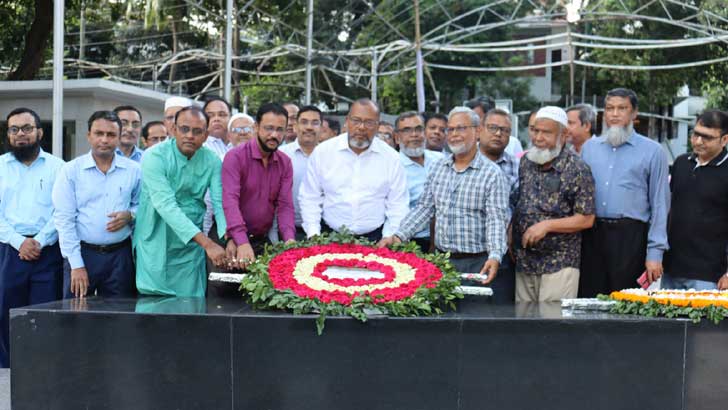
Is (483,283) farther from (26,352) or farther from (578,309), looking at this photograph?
(26,352)

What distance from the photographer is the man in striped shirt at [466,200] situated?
18.9 feet

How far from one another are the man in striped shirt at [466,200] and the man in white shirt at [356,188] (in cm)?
35

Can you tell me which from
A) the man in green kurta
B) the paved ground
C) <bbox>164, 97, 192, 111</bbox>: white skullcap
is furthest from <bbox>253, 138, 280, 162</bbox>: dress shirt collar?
the paved ground

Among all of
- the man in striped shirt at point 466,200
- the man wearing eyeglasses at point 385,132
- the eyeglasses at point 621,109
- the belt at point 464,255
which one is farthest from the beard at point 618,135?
the man wearing eyeglasses at point 385,132

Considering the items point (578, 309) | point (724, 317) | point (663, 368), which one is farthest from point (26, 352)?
point (724, 317)

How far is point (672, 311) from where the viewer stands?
4723 millimetres

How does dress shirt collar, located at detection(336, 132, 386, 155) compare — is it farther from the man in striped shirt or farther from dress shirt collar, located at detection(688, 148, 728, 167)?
dress shirt collar, located at detection(688, 148, 728, 167)

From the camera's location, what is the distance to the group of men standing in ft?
18.8

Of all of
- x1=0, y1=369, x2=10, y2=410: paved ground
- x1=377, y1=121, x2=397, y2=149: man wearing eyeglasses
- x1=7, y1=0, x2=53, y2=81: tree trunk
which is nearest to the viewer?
x1=0, y1=369, x2=10, y2=410: paved ground

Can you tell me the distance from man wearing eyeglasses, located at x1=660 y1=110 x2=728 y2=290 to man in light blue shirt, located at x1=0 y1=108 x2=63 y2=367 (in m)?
4.99

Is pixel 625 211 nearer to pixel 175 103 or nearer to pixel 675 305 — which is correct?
pixel 675 305

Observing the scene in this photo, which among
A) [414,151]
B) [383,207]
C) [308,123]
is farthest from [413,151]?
[308,123]

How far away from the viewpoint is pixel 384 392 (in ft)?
15.0

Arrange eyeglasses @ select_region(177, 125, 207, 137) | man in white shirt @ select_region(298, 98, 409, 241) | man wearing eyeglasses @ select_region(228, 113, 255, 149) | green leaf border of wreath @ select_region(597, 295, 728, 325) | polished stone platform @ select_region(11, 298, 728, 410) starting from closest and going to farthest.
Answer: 1. polished stone platform @ select_region(11, 298, 728, 410)
2. green leaf border of wreath @ select_region(597, 295, 728, 325)
3. eyeglasses @ select_region(177, 125, 207, 137)
4. man in white shirt @ select_region(298, 98, 409, 241)
5. man wearing eyeglasses @ select_region(228, 113, 255, 149)
